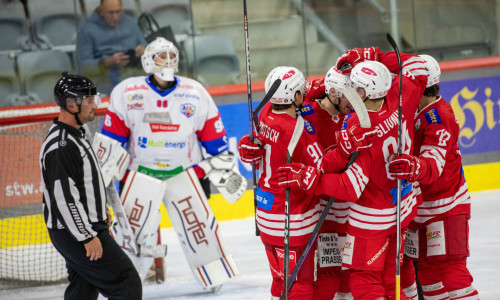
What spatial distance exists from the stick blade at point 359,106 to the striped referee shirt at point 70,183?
1188 mm

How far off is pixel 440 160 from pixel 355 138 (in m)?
0.53

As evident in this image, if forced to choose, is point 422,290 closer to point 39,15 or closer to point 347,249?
point 347,249

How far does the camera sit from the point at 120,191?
215 inches

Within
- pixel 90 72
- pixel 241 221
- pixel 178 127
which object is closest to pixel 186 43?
pixel 90 72

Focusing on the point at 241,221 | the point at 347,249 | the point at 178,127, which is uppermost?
the point at 178,127

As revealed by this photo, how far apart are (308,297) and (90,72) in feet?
12.7

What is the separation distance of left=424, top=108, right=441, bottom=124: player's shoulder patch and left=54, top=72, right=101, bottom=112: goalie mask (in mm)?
1554

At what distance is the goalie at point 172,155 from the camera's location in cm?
540

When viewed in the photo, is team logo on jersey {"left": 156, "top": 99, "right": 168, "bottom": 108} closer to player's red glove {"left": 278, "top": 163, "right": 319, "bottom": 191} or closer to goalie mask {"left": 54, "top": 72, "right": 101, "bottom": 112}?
goalie mask {"left": 54, "top": 72, "right": 101, "bottom": 112}

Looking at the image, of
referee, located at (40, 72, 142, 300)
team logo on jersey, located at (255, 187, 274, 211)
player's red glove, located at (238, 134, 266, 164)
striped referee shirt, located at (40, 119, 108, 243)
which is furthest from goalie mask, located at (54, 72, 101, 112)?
team logo on jersey, located at (255, 187, 274, 211)

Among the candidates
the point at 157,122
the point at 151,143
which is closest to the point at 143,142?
the point at 151,143

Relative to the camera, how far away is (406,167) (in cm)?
373

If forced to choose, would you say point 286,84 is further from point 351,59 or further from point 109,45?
point 109,45

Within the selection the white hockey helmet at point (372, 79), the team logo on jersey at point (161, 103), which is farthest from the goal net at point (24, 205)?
the white hockey helmet at point (372, 79)
